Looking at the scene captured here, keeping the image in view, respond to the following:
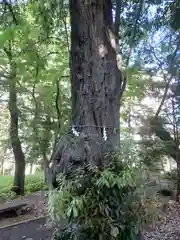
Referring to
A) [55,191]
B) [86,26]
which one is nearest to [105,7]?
[86,26]

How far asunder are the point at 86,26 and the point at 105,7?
27 cm

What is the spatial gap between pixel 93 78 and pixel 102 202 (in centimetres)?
100

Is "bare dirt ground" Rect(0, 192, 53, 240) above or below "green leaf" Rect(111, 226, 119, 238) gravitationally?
below

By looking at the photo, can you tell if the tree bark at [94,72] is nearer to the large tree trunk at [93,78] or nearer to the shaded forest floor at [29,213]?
the large tree trunk at [93,78]

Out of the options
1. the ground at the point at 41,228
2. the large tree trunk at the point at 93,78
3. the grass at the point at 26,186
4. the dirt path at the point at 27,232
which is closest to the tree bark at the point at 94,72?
the large tree trunk at the point at 93,78

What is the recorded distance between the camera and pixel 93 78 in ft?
6.66

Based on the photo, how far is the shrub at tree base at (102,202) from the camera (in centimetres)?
163

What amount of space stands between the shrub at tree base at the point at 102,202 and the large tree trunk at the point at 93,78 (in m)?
0.26

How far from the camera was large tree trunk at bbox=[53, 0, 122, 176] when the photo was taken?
196 cm

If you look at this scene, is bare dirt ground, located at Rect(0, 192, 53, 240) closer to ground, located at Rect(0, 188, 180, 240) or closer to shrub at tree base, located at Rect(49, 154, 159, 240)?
ground, located at Rect(0, 188, 180, 240)

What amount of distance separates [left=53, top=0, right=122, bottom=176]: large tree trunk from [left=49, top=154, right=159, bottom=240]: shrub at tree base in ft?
0.86

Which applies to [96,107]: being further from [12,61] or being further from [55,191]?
[12,61]

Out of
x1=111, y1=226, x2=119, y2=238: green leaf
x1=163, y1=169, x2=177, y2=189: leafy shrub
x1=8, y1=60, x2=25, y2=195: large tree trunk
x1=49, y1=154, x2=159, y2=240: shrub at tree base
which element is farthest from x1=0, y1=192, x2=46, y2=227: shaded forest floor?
x1=163, y1=169, x2=177, y2=189: leafy shrub

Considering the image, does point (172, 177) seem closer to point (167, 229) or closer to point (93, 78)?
point (167, 229)
